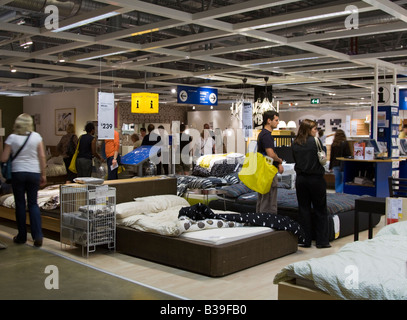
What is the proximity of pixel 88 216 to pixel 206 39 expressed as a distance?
15.9ft

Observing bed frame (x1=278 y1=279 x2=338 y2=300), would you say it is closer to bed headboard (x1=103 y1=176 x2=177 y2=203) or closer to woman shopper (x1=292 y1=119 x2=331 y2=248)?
woman shopper (x1=292 y1=119 x2=331 y2=248)

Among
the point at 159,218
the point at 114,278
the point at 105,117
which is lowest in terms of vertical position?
the point at 114,278

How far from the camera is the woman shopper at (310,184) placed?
5.65 m

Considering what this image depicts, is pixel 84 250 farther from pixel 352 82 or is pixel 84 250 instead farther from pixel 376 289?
pixel 352 82

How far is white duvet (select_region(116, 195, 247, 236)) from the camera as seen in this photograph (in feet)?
16.5

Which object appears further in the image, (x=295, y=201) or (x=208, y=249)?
(x=295, y=201)

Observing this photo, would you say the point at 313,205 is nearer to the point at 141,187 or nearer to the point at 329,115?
the point at 141,187

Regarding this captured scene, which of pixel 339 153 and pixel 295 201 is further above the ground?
pixel 339 153

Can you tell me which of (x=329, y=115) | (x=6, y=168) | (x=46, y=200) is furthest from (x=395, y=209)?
(x=329, y=115)

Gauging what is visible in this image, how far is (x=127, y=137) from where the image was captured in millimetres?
20125

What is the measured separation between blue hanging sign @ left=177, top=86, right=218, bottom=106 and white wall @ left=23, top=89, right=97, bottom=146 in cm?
273

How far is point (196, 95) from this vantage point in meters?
14.2

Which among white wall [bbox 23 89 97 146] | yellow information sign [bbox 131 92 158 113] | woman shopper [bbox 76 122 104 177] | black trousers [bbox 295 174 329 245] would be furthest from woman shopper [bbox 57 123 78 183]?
black trousers [bbox 295 174 329 245]
